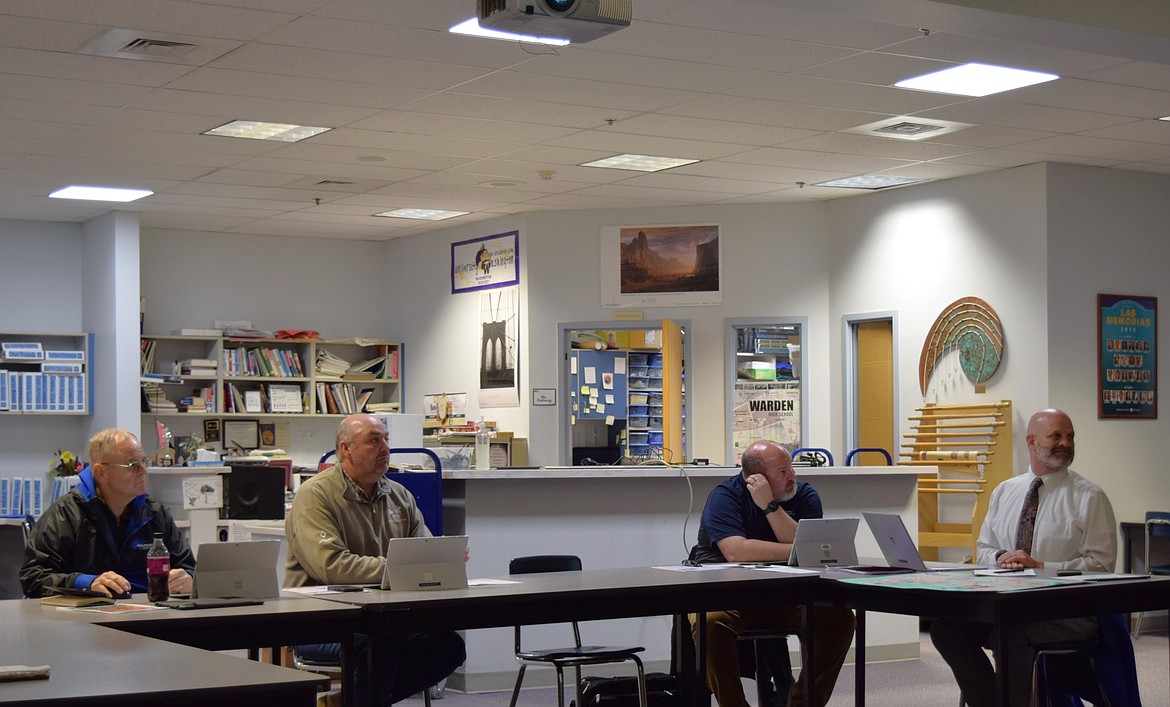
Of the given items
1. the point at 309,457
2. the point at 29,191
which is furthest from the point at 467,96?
the point at 309,457

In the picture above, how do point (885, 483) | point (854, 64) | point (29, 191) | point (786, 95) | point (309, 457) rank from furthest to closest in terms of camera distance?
1. point (309, 457)
2. point (29, 191)
3. point (885, 483)
4. point (786, 95)
5. point (854, 64)

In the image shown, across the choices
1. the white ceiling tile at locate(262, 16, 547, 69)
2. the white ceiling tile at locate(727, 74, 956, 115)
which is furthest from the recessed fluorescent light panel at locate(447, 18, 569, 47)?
the white ceiling tile at locate(727, 74, 956, 115)

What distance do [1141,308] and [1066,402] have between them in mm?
982

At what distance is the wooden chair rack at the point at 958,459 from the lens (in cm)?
950

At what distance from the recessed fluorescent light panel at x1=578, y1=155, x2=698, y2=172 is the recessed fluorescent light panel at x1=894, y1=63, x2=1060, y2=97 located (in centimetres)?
227

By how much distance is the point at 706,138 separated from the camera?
866cm

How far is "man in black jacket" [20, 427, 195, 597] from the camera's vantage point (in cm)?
484

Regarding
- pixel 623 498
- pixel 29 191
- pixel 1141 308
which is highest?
pixel 29 191

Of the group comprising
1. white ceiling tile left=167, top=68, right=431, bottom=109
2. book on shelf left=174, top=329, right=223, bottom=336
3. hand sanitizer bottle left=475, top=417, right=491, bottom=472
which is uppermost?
white ceiling tile left=167, top=68, right=431, bottom=109

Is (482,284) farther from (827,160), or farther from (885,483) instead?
(885,483)

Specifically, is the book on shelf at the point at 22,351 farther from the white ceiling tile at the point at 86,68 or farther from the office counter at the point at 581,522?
the office counter at the point at 581,522

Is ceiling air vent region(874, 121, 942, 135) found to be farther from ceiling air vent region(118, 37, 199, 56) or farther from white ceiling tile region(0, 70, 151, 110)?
white ceiling tile region(0, 70, 151, 110)

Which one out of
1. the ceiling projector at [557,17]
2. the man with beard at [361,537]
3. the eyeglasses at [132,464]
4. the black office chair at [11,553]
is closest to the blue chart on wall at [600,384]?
the black office chair at [11,553]

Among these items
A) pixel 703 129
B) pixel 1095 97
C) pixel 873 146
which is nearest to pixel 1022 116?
pixel 1095 97
